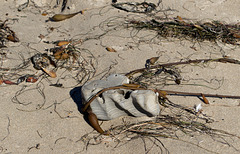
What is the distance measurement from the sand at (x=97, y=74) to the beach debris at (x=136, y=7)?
101 millimetres

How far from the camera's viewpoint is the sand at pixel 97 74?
264cm

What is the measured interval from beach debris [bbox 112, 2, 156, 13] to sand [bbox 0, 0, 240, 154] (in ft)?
0.33

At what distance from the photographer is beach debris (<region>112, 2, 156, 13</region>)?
Result: 184 inches

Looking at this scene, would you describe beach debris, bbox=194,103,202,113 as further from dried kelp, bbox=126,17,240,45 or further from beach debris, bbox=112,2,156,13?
beach debris, bbox=112,2,156,13

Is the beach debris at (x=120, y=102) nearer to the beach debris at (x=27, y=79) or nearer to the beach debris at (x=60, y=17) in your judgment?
the beach debris at (x=27, y=79)

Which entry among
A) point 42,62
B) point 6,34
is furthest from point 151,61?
point 6,34

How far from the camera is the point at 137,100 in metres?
2.65

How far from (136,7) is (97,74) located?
6.02 ft

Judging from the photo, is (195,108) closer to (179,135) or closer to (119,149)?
(179,135)

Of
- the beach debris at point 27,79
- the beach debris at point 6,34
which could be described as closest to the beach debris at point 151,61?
the beach debris at point 27,79

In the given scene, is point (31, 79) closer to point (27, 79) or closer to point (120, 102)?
point (27, 79)

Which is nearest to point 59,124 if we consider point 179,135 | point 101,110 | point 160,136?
point 101,110

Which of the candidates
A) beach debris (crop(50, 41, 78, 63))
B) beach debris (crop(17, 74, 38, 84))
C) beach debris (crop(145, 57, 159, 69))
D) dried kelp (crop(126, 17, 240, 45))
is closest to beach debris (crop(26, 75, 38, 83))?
beach debris (crop(17, 74, 38, 84))

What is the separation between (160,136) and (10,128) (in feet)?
5.07
